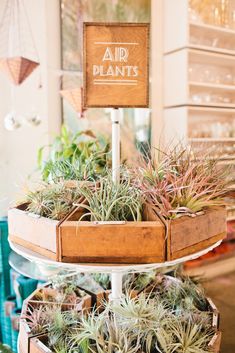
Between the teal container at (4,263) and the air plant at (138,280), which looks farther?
the teal container at (4,263)

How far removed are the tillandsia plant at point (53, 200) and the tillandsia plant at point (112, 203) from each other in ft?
0.21

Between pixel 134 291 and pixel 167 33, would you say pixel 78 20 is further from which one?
pixel 134 291

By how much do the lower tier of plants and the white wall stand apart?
4.77 feet

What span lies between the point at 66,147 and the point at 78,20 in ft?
4.17

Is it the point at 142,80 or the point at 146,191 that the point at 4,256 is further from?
the point at 142,80

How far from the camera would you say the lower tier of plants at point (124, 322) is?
3.04 feet

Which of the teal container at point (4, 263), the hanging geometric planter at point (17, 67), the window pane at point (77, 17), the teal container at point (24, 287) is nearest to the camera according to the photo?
the teal container at point (24, 287)

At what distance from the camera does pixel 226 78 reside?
3.53 meters

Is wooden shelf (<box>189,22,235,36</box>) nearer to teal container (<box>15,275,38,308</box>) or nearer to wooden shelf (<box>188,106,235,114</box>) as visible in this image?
wooden shelf (<box>188,106,235,114</box>)

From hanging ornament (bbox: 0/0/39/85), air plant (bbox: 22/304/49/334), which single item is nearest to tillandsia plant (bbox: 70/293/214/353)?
air plant (bbox: 22/304/49/334)

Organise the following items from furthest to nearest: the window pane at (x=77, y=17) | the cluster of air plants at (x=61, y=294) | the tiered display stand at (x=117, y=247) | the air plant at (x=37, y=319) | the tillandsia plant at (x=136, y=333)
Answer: the window pane at (x=77, y=17) → the cluster of air plants at (x=61, y=294) → the air plant at (x=37, y=319) → the tillandsia plant at (x=136, y=333) → the tiered display stand at (x=117, y=247)

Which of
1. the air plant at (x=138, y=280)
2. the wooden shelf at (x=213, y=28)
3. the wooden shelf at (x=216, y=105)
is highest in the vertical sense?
the wooden shelf at (x=213, y=28)

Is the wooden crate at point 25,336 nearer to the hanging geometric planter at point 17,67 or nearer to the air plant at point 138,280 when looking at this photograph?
the air plant at point 138,280

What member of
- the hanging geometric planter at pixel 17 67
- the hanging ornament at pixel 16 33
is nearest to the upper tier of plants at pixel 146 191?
the hanging geometric planter at pixel 17 67
